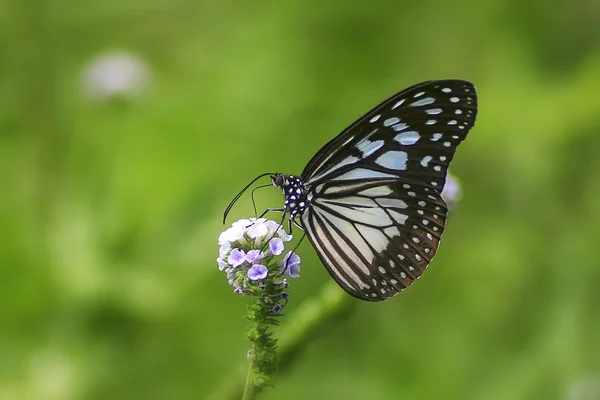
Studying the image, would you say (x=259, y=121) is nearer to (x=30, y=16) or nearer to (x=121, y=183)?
(x=121, y=183)

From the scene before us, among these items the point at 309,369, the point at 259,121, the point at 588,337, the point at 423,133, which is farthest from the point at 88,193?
the point at 588,337

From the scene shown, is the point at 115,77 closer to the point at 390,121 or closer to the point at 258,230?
the point at 390,121

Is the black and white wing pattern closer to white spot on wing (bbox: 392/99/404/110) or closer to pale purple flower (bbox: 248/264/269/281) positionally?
white spot on wing (bbox: 392/99/404/110)

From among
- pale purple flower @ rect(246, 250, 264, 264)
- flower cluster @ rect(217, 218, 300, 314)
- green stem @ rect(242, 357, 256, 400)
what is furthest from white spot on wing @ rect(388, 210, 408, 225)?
green stem @ rect(242, 357, 256, 400)

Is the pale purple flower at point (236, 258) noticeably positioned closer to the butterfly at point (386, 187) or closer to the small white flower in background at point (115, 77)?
the butterfly at point (386, 187)

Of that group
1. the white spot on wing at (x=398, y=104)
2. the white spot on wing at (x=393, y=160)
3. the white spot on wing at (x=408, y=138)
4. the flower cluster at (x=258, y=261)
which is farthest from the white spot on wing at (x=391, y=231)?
the flower cluster at (x=258, y=261)
